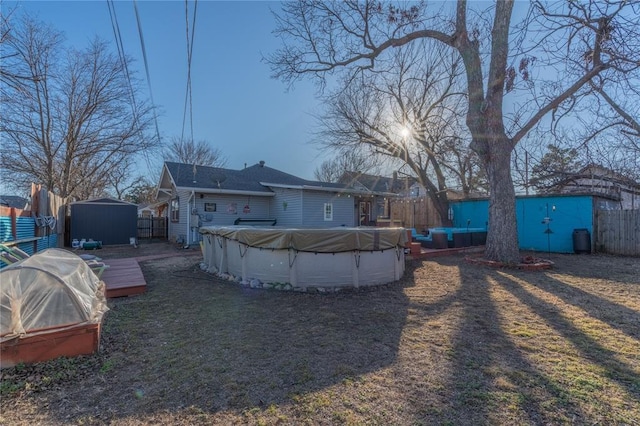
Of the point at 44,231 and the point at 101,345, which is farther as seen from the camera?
the point at 44,231

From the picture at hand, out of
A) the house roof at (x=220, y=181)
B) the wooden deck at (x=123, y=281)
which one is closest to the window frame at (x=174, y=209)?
the house roof at (x=220, y=181)

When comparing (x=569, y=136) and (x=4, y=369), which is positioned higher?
(x=569, y=136)

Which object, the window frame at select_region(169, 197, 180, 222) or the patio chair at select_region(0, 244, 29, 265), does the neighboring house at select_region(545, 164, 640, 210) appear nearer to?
the patio chair at select_region(0, 244, 29, 265)

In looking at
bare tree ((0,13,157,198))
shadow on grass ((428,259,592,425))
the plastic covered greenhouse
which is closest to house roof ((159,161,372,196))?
bare tree ((0,13,157,198))

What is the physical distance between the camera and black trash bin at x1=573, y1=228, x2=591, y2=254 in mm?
10797

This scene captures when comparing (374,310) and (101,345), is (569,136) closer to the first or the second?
(374,310)

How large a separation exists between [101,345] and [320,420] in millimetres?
2724

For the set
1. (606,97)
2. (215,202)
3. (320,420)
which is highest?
(606,97)

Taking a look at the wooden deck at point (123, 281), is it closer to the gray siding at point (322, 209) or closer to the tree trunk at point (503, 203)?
the gray siding at point (322, 209)

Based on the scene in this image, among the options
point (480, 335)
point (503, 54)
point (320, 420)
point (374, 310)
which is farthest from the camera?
point (503, 54)

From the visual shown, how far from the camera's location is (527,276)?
7293mm

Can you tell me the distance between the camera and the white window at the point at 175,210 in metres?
16.0

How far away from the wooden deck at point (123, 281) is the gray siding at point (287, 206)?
26.1 ft

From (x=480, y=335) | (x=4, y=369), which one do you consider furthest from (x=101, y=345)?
(x=480, y=335)
